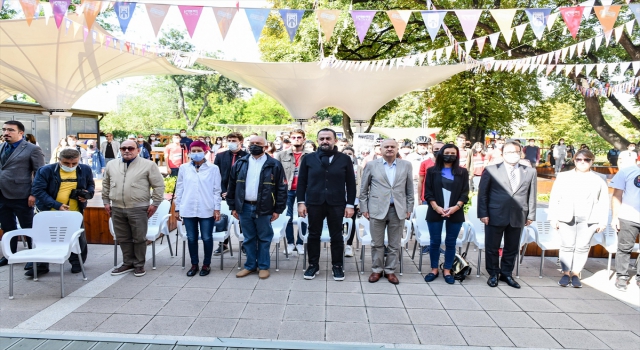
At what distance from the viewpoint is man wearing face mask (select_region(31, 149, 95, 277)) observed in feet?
16.5

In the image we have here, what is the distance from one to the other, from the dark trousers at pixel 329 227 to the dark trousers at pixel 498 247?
1.84 meters

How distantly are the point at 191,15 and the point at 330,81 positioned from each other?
811 cm

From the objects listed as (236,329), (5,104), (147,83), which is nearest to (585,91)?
(236,329)

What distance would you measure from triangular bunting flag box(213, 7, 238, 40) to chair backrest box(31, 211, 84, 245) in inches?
150

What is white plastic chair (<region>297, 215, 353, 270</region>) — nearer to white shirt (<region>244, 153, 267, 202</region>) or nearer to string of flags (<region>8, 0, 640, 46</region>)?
white shirt (<region>244, 153, 267, 202</region>)

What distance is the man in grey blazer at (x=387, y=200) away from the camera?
4973 millimetres

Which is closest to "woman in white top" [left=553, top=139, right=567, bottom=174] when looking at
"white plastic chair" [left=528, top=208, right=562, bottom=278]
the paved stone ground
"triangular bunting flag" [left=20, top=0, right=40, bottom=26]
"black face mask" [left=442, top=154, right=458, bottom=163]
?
"white plastic chair" [left=528, top=208, right=562, bottom=278]

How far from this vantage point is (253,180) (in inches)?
203

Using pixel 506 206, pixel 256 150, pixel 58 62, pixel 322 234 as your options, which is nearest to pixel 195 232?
pixel 256 150

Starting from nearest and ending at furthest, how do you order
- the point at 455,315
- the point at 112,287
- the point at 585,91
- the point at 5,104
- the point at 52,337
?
the point at 52,337, the point at 455,315, the point at 112,287, the point at 585,91, the point at 5,104

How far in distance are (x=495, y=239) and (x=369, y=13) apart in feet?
14.4

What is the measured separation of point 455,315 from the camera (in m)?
4.12

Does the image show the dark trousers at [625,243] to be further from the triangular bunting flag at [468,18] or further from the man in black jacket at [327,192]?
the triangular bunting flag at [468,18]

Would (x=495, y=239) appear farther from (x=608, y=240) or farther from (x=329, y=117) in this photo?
(x=329, y=117)
